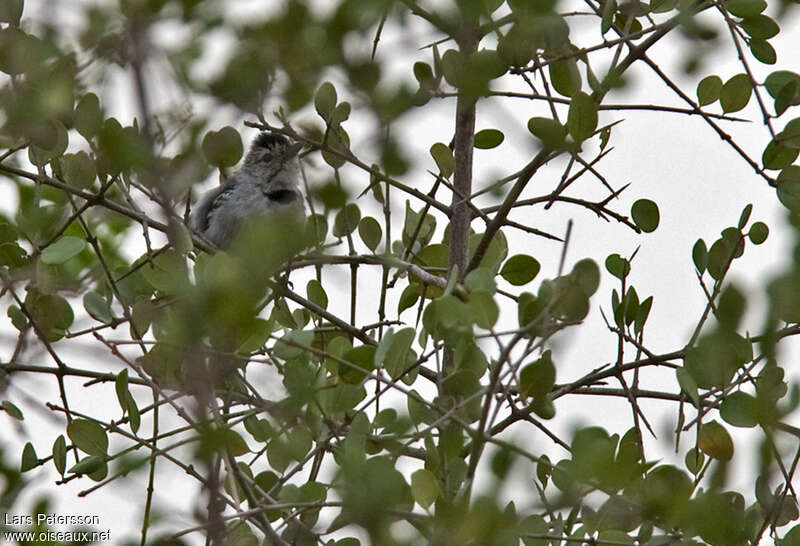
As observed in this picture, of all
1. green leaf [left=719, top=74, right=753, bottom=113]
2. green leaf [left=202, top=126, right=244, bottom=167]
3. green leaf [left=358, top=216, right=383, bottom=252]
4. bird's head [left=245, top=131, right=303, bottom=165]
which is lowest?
green leaf [left=202, top=126, right=244, bottom=167]

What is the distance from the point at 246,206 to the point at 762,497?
4.64 meters

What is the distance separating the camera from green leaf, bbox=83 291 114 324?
10.9ft

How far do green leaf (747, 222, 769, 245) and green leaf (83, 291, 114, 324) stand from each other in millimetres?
1822

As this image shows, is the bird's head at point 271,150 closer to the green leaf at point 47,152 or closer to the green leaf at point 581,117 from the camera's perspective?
the green leaf at point 47,152

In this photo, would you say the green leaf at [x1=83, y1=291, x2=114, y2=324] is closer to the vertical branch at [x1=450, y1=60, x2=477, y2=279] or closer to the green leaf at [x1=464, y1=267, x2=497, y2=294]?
the vertical branch at [x1=450, y1=60, x2=477, y2=279]

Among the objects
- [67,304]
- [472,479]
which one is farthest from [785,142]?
[67,304]

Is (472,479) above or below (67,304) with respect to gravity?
below

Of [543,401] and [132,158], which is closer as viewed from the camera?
[132,158]

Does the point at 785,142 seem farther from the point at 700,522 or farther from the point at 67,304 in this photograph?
the point at 67,304

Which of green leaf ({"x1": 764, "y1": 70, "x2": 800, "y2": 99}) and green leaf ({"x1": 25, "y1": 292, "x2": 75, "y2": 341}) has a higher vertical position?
green leaf ({"x1": 25, "y1": 292, "x2": 75, "y2": 341})

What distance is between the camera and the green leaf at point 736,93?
303 centimetres

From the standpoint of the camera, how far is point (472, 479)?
1884 millimetres

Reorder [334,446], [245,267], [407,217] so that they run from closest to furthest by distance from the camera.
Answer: [245,267] → [334,446] → [407,217]

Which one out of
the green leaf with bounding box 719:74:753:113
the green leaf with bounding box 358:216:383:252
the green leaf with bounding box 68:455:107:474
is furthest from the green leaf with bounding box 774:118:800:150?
the green leaf with bounding box 68:455:107:474
